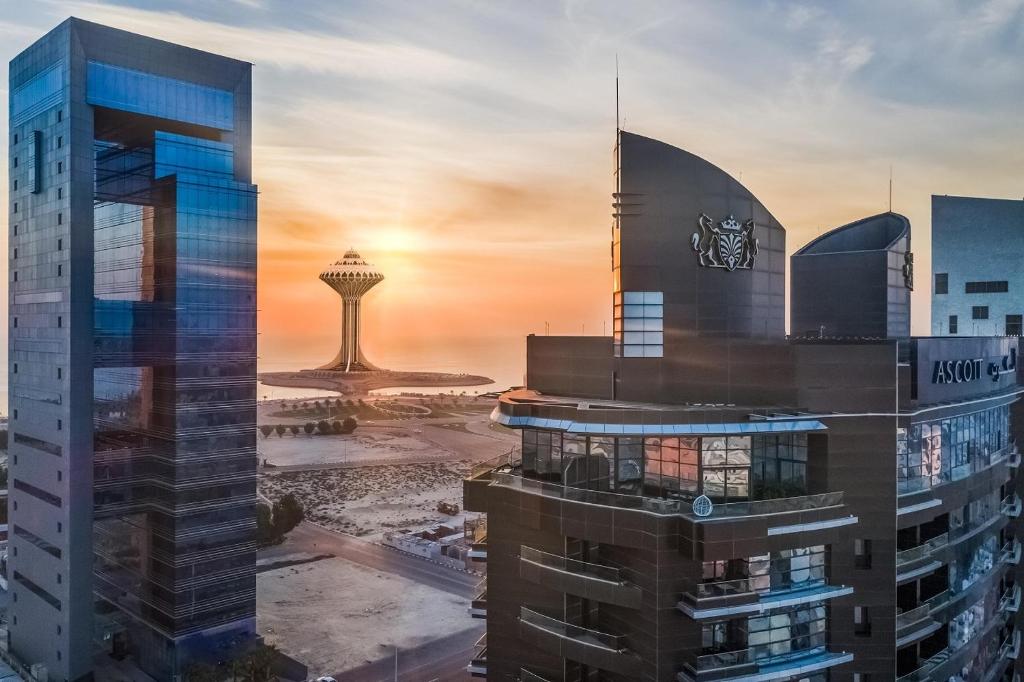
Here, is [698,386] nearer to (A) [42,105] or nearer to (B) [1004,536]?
(B) [1004,536]

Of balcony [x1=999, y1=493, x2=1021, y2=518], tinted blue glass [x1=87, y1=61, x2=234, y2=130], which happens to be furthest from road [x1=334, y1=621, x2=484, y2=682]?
tinted blue glass [x1=87, y1=61, x2=234, y2=130]

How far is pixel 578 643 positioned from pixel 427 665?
37.2 metres

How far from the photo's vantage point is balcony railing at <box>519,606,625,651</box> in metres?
29.7

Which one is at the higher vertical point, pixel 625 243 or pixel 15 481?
pixel 625 243

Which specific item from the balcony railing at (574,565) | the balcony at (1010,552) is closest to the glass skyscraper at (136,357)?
the balcony railing at (574,565)

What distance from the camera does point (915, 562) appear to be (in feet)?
108

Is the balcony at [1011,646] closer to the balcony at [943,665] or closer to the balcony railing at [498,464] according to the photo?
the balcony at [943,665]

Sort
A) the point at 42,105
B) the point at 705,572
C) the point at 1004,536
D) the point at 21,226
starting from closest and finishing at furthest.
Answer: the point at 705,572 → the point at 1004,536 → the point at 42,105 → the point at 21,226

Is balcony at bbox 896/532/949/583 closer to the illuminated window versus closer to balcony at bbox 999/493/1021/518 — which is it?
balcony at bbox 999/493/1021/518

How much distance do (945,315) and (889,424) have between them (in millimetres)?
48677

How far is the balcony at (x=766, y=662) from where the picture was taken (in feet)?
92.8

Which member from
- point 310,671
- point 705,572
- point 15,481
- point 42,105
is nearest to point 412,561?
point 310,671

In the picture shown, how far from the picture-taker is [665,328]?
3453cm

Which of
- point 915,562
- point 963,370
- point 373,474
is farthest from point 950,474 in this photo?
point 373,474
